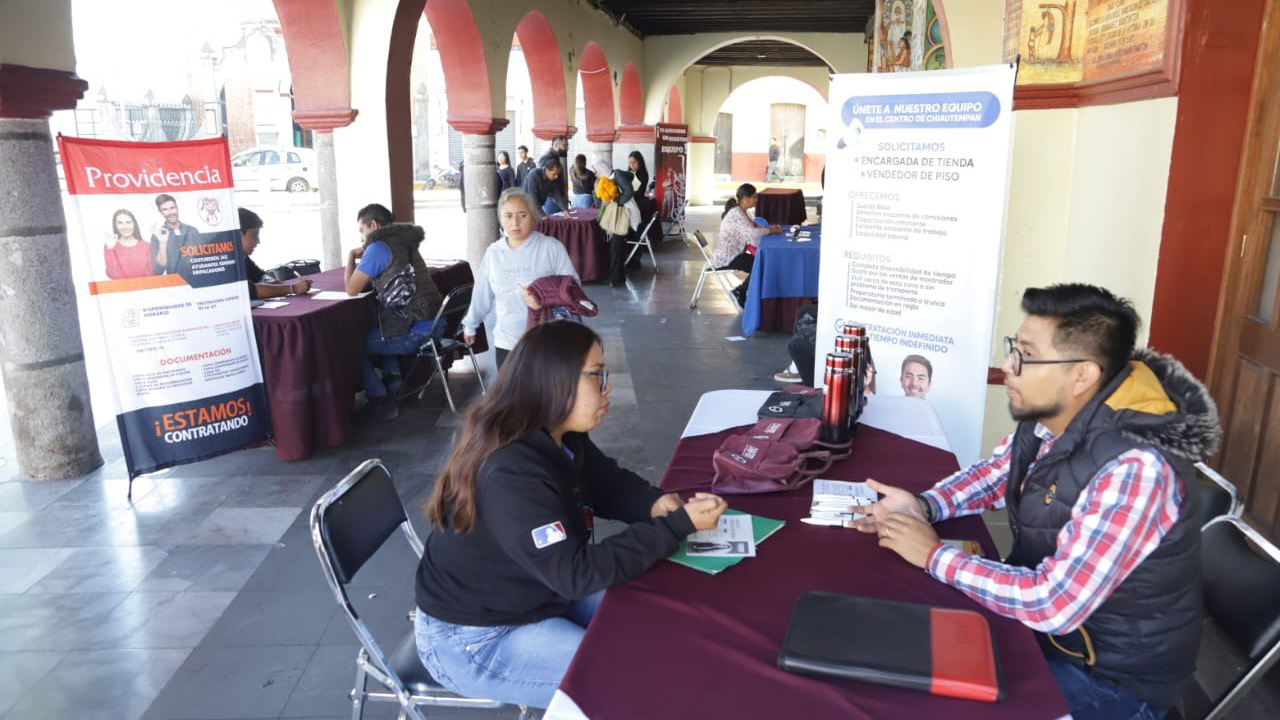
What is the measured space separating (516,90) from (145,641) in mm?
26263

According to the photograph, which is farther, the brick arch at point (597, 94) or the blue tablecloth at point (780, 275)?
the brick arch at point (597, 94)

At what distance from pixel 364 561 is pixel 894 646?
1.23 m

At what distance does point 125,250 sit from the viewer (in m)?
3.67

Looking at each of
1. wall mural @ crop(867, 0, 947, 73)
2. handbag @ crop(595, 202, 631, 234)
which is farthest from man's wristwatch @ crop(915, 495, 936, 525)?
handbag @ crop(595, 202, 631, 234)

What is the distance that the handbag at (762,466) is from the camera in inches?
82.7

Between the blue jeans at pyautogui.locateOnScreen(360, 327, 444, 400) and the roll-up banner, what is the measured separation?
30.5ft

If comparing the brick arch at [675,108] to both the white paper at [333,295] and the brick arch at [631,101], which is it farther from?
the white paper at [333,295]

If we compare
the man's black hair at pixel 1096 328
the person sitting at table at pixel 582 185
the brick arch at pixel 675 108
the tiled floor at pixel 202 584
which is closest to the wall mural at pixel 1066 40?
the tiled floor at pixel 202 584

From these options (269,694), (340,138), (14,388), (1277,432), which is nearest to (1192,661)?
(1277,432)

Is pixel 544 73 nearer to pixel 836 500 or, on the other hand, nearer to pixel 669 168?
pixel 669 168

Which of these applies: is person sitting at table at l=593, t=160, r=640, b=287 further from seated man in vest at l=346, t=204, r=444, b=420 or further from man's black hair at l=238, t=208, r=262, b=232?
man's black hair at l=238, t=208, r=262, b=232

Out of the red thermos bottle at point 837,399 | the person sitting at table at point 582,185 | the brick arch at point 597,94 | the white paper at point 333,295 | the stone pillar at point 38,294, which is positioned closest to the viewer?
the red thermos bottle at point 837,399

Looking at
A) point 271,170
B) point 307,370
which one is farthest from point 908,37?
point 271,170

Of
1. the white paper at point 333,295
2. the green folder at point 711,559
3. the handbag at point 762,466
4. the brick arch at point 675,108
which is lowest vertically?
the green folder at point 711,559
